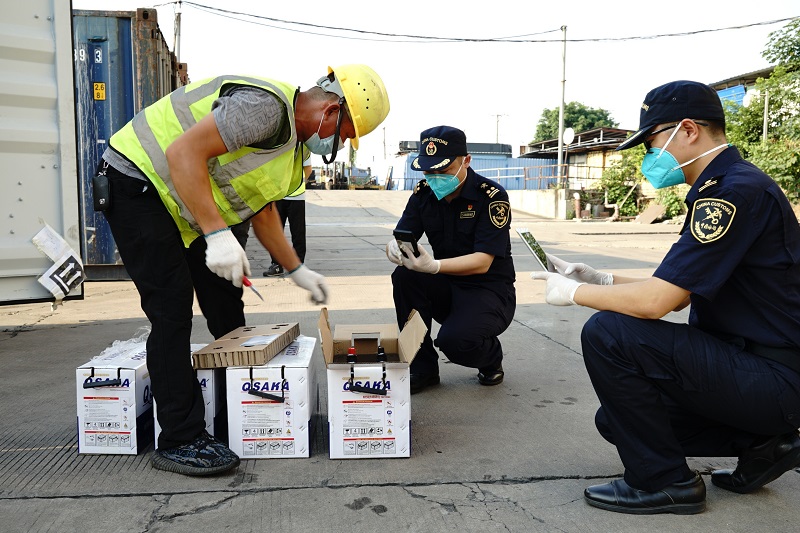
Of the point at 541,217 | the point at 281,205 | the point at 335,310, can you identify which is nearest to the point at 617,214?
the point at 541,217

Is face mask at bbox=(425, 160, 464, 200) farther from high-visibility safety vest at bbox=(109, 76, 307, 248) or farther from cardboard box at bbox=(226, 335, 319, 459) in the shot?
cardboard box at bbox=(226, 335, 319, 459)

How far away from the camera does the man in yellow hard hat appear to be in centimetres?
234

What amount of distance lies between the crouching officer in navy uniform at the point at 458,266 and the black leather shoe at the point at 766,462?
1.39 m

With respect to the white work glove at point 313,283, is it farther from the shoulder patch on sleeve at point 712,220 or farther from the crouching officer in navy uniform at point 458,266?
the shoulder patch on sleeve at point 712,220

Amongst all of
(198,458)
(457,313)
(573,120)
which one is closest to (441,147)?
(457,313)

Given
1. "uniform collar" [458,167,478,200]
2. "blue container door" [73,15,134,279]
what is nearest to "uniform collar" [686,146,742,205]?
"uniform collar" [458,167,478,200]

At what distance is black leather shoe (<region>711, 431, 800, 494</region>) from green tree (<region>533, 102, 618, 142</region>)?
56338 mm

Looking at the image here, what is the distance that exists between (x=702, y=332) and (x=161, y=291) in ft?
6.02

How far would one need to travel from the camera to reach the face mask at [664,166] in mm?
2270

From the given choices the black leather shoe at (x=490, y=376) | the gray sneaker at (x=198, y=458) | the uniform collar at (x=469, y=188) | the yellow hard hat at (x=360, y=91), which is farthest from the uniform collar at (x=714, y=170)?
the gray sneaker at (x=198, y=458)

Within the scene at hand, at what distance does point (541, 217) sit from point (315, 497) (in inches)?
889

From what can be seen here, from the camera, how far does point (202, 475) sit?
95.3 inches

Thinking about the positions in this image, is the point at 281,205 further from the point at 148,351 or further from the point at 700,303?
the point at 700,303

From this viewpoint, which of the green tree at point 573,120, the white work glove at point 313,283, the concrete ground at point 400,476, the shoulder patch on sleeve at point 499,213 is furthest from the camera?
the green tree at point 573,120
